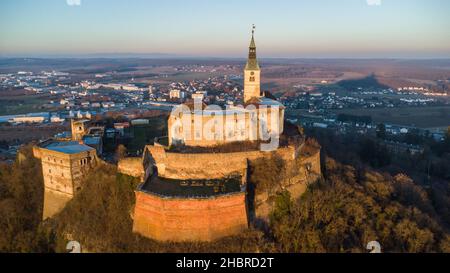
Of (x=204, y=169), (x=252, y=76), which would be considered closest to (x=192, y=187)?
(x=204, y=169)

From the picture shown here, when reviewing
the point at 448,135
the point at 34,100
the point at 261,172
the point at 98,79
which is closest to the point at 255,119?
the point at 261,172

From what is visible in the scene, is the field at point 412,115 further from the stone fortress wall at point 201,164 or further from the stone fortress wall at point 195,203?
the stone fortress wall at point 195,203

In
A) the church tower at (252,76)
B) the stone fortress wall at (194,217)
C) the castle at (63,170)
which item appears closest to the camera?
the stone fortress wall at (194,217)

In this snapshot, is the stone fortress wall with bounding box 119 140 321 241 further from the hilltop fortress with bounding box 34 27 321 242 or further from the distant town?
the distant town

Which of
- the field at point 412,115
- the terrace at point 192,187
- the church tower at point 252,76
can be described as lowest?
the field at point 412,115

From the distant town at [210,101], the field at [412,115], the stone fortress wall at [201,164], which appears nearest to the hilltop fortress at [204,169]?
the stone fortress wall at [201,164]

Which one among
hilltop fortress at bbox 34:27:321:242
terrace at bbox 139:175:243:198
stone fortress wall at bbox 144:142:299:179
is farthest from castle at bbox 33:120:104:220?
stone fortress wall at bbox 144:142:299:179
